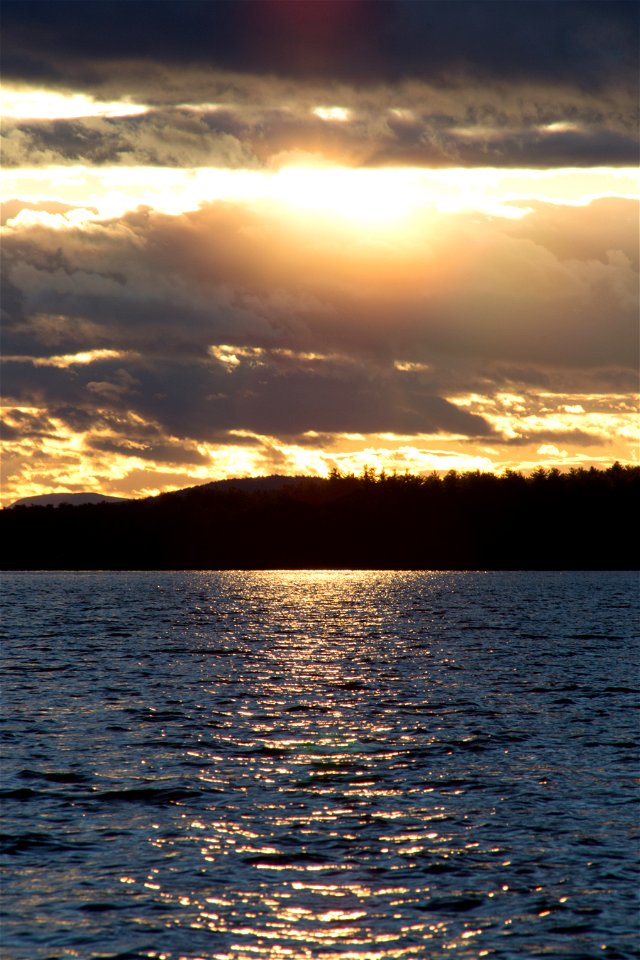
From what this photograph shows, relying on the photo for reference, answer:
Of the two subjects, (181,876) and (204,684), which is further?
(204,684)

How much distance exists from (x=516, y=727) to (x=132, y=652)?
3952cm

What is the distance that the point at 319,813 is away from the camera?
28.0 metres

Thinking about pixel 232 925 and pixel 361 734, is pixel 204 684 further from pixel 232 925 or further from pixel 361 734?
pixel 232 925

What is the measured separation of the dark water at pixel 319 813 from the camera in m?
20.1

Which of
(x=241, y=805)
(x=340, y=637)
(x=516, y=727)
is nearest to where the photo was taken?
(x=241, y=805)

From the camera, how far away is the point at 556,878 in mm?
22891

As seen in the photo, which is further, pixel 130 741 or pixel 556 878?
pixel 130 741

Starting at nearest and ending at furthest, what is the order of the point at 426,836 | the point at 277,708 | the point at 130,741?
the point at 426,836 < the point at 130,741 < the point at 277,708

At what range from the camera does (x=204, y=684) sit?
56.2m

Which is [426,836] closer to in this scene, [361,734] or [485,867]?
[485,867]

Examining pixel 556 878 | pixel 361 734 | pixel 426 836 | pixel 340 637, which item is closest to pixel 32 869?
pixel 426 836

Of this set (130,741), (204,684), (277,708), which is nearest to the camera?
(130,741)

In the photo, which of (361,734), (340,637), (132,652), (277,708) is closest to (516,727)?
(361,734)

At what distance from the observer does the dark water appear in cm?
2009
